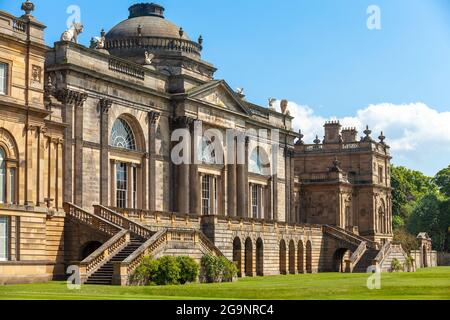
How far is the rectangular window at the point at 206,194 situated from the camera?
70688 mm

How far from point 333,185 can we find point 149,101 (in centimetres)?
3986

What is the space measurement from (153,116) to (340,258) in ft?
81.7

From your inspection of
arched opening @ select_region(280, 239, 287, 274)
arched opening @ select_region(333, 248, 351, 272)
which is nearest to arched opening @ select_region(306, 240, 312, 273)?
arched opening @ select_region(333, 248, 351, 272)

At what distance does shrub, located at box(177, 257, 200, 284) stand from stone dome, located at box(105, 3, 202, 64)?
27.0 metres

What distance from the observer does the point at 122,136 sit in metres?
62.5

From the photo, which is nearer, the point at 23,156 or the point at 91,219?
the point at 23,156

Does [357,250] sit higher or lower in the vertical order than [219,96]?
lower

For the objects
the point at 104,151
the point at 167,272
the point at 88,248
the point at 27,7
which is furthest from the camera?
the point at 104,151

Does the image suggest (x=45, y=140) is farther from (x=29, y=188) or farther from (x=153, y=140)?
(x=153, y=140)

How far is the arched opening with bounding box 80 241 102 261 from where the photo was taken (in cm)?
5125

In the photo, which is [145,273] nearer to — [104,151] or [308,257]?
[104,151]

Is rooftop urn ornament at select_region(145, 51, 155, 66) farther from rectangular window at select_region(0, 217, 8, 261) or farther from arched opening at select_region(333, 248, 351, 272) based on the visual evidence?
rectangular window at select_region(0, 217, 8, 261)

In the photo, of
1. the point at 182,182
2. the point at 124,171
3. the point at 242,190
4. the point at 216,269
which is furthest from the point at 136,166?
the point at 216,269
